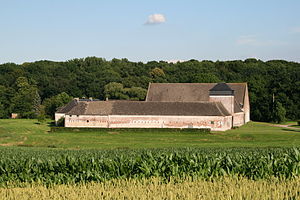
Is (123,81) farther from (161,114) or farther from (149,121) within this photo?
(161,114)

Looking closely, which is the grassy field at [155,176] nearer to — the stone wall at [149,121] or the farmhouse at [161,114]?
the stone wall at [149,121]

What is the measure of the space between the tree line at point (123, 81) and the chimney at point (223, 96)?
13.3 metres

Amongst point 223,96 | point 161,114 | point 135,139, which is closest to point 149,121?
point 161,114

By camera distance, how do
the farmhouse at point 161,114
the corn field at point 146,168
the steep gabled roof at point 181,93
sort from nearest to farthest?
the corn field at point 146,168 → the farmhouse at point 161,114 → the steep gabled roof at point 181,93

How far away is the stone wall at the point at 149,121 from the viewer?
189ft

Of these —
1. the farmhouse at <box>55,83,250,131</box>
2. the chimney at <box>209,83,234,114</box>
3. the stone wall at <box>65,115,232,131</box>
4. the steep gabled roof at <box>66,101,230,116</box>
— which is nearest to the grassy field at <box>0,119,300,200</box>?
the stone wall at <box>65,115,232,131</box>

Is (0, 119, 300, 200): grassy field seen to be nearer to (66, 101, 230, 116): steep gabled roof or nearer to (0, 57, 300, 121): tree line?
(66, 101, 230, 116): steep gabled roof

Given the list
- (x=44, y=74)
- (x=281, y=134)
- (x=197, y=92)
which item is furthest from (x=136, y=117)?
(x=44, y=74)

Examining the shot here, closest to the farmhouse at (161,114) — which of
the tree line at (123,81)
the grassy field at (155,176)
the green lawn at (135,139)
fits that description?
the green lawn at (135,139)

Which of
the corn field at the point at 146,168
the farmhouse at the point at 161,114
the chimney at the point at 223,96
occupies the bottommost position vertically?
the corn field at the point at 146,168

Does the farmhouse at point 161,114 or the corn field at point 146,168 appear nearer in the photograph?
the corn field at point 146,168

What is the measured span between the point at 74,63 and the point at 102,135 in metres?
78.3

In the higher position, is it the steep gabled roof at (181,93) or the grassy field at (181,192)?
the steep gabled roof at (181,93)

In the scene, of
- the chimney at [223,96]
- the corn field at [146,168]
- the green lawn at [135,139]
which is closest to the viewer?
the corn field at [146,168]
